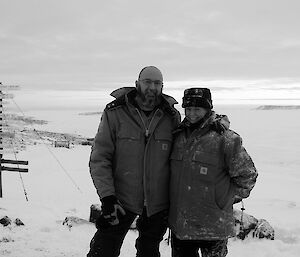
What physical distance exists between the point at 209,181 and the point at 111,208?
996 millimetres

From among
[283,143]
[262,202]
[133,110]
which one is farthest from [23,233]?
[283,143]

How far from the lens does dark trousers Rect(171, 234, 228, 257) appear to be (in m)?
3.58

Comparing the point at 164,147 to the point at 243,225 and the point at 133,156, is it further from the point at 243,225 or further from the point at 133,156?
the point at 243,225

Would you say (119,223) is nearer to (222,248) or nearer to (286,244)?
(222,248)

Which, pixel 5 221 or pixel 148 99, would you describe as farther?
pixel 5 221

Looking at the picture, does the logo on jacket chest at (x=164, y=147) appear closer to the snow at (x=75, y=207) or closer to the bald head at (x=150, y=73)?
the bald head at (x=150, y=73)

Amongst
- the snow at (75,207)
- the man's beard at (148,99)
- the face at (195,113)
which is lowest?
the snow at (75,207)

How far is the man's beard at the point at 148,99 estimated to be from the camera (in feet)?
11.8

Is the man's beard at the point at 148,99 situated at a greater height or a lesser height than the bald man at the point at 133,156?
greater

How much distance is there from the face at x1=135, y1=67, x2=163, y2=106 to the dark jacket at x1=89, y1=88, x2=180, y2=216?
0.14 meters

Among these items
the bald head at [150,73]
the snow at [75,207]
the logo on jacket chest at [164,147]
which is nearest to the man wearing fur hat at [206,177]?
the logo on jacket chest at [164,147]

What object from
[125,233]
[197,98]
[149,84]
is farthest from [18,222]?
[197,98]

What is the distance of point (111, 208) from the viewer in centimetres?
342

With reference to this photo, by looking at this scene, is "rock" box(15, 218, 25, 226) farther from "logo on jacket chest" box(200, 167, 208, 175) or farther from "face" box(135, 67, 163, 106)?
"logo on jacket chest" box(200, 167, 208, 175)
